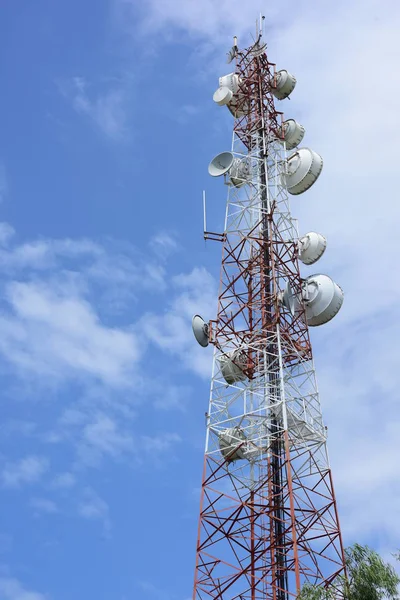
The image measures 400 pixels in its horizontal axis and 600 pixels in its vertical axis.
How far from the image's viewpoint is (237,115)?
44688mm

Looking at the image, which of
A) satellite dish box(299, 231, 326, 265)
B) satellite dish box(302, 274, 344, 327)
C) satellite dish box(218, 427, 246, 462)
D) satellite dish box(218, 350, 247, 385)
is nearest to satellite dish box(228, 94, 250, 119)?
satellite dish box(299, 231, 326, 265)

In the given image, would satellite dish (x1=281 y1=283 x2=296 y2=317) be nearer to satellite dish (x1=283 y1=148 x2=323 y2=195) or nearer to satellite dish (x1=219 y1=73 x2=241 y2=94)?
satellite dish (x1=283 y1=148 x2=323 y2=195)

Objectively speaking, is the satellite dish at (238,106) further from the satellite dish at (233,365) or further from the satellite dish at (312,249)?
the satellite dish at (233,365)

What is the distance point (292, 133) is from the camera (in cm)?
4322

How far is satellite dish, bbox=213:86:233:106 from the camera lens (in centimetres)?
4384

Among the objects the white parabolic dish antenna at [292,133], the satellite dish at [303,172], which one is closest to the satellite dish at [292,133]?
the white parabolic dish antenna at [292,133]

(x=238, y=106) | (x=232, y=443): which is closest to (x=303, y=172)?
(x=238, y=106)

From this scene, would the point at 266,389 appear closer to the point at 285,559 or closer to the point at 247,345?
the point at 247,345

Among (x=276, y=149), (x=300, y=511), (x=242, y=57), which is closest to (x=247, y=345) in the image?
(x=300, y=511)

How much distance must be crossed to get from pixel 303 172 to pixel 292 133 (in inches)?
147

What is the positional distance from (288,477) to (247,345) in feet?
22.7

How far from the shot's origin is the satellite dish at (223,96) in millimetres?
43844

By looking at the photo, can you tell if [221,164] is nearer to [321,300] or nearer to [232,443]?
[321,300]

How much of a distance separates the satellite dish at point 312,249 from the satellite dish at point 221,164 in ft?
17.8
